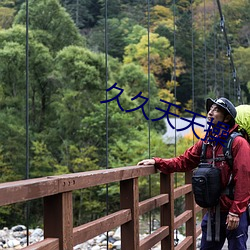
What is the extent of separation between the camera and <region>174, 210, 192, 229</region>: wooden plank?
2.81 metres

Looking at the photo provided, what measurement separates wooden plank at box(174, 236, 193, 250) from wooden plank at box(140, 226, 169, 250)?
0.80ft

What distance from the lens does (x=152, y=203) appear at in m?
2.34

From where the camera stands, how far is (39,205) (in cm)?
1361

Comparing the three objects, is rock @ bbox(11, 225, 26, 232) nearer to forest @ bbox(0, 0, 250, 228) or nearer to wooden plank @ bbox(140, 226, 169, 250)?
forest @ bbox(0, 0, 250, 228)

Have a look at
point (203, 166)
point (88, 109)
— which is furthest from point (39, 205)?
point (203, 166)

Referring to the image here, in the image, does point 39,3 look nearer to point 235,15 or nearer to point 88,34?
point 88,34

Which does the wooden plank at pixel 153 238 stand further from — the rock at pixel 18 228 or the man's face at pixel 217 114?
the rock at pixel 18 228

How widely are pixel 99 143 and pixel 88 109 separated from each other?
0.88m

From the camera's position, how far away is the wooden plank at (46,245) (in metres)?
1.28

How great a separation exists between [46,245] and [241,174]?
81cm

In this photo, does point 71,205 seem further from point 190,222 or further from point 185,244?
point 190,222

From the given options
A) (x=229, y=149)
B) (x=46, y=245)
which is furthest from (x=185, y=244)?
(x=46, y=245)

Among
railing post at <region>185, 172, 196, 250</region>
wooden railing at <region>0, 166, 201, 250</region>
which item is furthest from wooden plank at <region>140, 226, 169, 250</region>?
railing post at <region>185, 172, 196, 250</region>

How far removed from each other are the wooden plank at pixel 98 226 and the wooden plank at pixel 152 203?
0.17 metres
